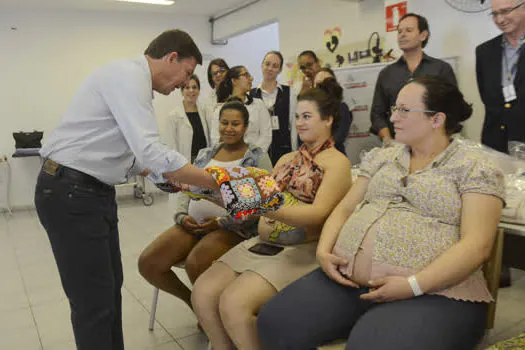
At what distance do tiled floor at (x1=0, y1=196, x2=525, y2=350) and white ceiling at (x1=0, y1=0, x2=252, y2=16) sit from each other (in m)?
3.67

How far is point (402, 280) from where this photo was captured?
1.26 metres

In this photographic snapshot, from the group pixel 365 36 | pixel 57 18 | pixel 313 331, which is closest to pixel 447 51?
pixel 365 36

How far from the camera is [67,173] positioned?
1527 mm

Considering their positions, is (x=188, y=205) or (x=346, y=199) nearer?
(x=346, y=199)

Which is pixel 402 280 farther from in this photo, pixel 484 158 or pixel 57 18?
pixel 57 18

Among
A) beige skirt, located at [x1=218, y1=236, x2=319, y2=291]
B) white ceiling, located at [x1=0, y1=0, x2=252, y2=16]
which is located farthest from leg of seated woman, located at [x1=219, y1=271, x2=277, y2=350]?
white ceiling, located at [x1=0, y1=0, x2=252, y2=16]

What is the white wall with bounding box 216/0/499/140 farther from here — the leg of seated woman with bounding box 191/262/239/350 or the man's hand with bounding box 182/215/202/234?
the leg of seated woman with bounding box 191/262/239/350

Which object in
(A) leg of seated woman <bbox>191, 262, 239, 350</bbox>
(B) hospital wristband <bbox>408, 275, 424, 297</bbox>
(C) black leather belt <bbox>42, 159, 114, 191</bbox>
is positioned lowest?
(A) leg of seated woman <bbox>191, 262, 239, 350</bbox>

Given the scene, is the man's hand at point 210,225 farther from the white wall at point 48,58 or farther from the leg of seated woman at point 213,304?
the white wall at point 48,58

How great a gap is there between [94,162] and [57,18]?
601 cm

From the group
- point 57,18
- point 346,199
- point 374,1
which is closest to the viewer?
point 346,199

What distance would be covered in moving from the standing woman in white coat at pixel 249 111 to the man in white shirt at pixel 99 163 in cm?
163

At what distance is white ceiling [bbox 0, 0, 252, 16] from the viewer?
6148mm

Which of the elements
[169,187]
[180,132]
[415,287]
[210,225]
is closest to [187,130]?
[180,132]
